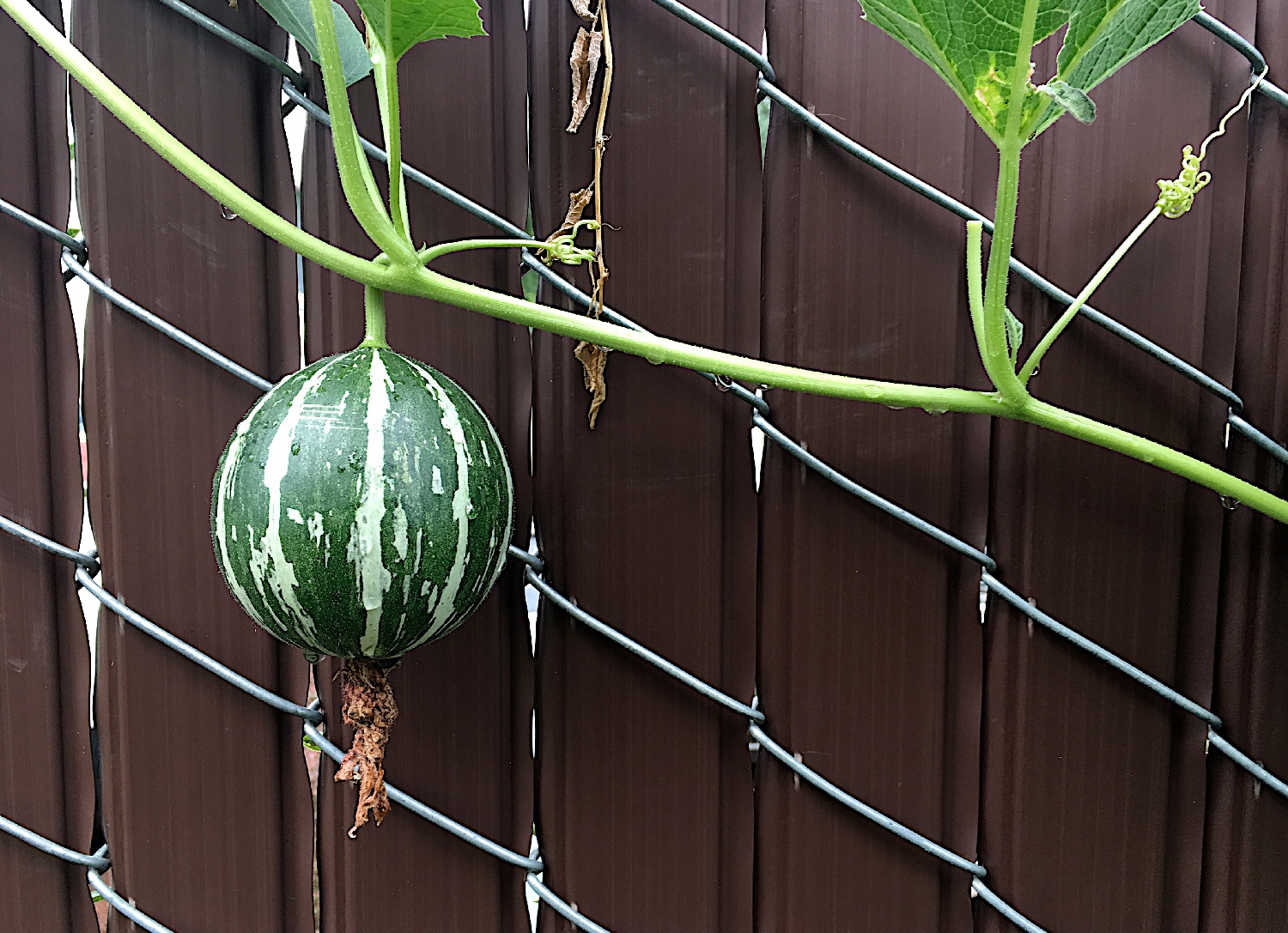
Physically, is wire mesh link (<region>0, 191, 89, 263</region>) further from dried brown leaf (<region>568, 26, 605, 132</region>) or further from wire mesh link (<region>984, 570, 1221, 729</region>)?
wire mesh link (<region>984, 570, 1221, 729</region>)

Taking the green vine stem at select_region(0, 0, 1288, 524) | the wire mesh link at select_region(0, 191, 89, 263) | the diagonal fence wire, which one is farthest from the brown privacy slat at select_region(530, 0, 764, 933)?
the wire mesh link at select_region(0, 191, 89, 263)

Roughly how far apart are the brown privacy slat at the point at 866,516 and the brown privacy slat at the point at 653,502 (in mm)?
28

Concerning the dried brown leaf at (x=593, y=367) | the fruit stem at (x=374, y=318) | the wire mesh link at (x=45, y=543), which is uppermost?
the fruit stem at (x=374, y=318)

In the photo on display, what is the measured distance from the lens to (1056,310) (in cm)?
68

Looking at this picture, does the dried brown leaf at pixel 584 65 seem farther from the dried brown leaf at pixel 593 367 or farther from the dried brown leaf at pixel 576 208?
the dried brown leaf at pixel 593 367

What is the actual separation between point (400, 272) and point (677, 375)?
24cm

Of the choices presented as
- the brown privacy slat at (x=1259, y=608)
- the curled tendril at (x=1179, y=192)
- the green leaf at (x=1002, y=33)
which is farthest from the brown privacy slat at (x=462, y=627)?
the brown privacy slat at (x=1259, y=608)

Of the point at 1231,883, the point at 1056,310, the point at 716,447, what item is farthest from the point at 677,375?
the point at 1231,883

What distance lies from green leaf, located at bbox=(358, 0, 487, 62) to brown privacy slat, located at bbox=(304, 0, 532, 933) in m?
0.13

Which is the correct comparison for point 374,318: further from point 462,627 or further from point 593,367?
point 462,627

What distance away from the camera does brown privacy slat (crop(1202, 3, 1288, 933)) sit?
2.18 ft

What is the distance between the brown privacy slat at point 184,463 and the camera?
66 cm

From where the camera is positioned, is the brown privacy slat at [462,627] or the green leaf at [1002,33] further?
the brown privacy slat at [462,627]

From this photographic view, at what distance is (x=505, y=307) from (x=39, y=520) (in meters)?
0.46
